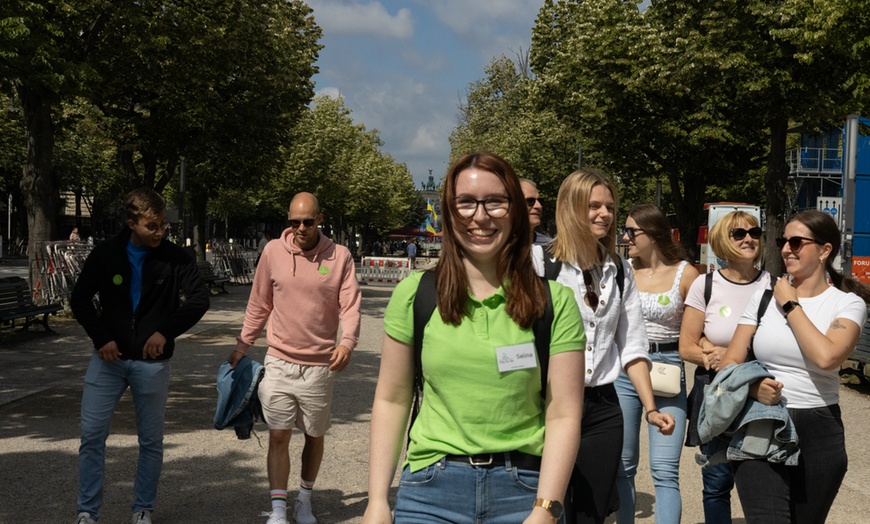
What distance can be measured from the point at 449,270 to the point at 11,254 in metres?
58.3

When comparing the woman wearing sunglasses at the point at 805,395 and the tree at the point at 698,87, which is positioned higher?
the tree at the point at 698,87

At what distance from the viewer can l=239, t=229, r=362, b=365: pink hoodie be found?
5.70m

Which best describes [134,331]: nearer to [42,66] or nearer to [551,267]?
[551,267]

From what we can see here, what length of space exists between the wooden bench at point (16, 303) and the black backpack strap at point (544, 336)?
1273 cm

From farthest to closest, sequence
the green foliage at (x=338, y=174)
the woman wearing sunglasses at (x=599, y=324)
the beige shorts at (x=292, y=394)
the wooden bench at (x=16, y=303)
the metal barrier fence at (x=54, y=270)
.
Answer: the green foliage at (x=338, y=174) → the metal barrier fence at (x=54, y=270) → the wooden bench at (x=16, y=303) → the beige shorts at (x=292, y=394) → the woman wearing sunglasses at (x=599, y=324)

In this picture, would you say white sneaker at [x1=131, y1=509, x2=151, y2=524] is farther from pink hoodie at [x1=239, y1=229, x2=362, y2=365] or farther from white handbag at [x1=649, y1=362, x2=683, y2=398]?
white handbag at [x1=649, y1=362, x2=683, y2=398]

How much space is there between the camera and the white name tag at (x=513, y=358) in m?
2.56

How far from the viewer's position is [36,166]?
18953 mm

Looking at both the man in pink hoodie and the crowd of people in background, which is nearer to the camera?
the crowd of people in background

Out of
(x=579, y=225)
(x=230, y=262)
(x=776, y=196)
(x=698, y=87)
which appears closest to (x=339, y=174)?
(x=230, y=262)

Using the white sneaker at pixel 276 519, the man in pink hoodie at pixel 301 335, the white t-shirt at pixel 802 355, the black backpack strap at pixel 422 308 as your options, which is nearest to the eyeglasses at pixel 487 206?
the black backpack strap at pixel 422 308

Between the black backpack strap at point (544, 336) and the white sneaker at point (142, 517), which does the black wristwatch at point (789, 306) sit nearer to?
the black backpack strap at point (544, 336)

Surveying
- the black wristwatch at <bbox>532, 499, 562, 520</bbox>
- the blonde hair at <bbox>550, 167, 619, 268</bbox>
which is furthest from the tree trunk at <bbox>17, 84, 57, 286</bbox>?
the black wristwatch at <bbox>532, 499, 562, 520</bbox>

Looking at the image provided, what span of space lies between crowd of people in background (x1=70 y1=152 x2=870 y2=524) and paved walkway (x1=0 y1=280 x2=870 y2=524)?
0.46 metres
